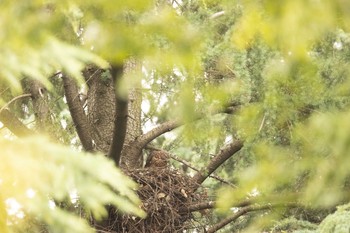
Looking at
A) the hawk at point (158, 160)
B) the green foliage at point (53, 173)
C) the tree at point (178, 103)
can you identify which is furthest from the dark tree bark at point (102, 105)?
the green foliage at point (53, 173)

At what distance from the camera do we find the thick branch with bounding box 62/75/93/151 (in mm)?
4332

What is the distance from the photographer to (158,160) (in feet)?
16.5

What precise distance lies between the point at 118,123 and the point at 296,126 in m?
1.21

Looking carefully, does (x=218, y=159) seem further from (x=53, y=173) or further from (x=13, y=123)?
(x=53, y=173)

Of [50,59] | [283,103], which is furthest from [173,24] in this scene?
[283,103]

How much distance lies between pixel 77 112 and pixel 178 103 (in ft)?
4.65

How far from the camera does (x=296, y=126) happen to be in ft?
10.5

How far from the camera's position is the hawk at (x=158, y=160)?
4.99 meters

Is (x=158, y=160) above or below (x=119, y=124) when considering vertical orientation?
above

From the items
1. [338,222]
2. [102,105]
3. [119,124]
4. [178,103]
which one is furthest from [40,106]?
[338,222]

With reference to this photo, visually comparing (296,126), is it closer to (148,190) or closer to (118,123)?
(118,123)

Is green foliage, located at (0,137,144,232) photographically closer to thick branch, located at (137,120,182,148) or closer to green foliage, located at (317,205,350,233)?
green foliage, located at (317,205,350,233)

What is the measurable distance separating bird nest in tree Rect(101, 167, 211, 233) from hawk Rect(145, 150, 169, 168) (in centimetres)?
14

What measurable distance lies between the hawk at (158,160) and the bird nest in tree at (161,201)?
0.45ft
